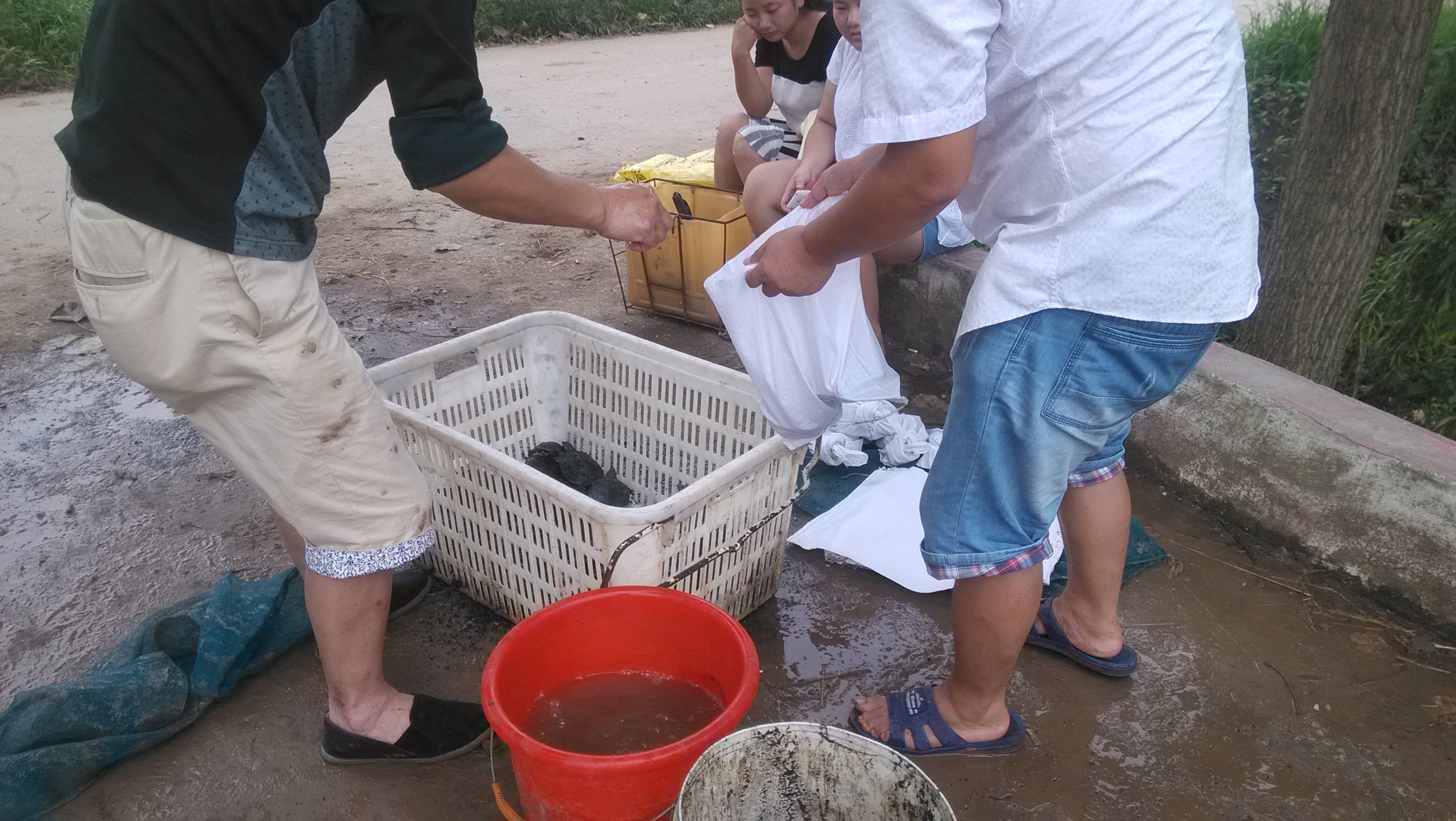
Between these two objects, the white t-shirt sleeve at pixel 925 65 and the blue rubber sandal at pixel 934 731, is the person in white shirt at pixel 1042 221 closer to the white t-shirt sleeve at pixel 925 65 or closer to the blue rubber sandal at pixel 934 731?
the white t-shirt sleeve at pixel 925 65

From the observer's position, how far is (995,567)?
1.69m

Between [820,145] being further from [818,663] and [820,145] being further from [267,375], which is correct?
[267,375]

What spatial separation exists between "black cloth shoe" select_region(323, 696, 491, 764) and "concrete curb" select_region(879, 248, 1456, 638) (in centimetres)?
205

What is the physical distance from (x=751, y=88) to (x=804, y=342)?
7.66 feet

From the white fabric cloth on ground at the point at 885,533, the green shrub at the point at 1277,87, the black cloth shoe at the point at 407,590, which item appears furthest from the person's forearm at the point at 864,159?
the green shrub at the point at 1277,87

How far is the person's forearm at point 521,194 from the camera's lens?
60.4 inches

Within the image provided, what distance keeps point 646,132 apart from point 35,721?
580 centimetres

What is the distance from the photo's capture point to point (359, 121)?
6.86 metres

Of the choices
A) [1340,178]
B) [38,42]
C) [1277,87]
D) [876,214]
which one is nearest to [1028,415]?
[876,214]

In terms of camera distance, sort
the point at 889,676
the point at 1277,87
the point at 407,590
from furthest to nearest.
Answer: the point at 1277,87, the point at 407,590, the point at 889,676

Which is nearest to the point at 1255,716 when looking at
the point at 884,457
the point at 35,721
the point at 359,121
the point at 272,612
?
the point at 884,457

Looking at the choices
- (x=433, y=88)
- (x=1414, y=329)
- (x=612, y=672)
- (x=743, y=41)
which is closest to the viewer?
(x=433, y=88)

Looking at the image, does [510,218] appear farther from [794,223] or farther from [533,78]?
[533,78]

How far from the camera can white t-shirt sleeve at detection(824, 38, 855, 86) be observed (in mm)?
2543
